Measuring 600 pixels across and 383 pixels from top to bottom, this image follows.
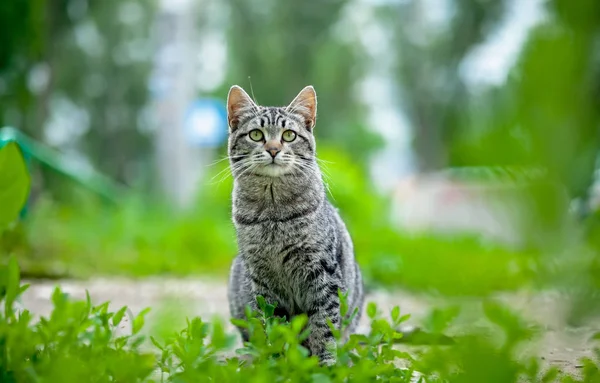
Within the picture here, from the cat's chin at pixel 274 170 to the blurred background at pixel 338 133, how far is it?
0.94 ft

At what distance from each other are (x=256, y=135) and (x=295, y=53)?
1507cm

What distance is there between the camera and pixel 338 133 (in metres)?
19.1

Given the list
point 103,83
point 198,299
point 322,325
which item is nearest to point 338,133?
point 103,83

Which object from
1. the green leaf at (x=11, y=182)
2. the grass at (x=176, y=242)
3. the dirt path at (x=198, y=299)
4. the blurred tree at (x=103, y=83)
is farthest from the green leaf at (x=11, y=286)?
the blurred tree at (x=103, y=83)

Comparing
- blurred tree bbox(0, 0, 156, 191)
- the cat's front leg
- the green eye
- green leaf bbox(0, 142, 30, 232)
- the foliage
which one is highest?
blurred tree bbox(0, 0, 156, 191)

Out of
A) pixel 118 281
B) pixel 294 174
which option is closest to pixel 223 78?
pixel 118 281

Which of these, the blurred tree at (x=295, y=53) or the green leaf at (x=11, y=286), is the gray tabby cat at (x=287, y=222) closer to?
the green leaf at (x=11, y=286)

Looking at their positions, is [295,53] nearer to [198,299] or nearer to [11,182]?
[198,299]

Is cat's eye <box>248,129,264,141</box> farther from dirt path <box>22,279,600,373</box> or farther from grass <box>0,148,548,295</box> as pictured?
grass <box>0,148,548,295</box>

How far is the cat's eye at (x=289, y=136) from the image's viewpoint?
9.48 ft

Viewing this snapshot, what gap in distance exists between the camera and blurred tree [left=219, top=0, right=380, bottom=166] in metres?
17.2

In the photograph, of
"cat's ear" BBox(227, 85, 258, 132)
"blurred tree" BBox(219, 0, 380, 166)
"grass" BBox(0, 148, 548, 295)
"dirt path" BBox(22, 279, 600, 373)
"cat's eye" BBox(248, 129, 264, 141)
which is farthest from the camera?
"blurred tree" BBox(219, 0, 380, 166)

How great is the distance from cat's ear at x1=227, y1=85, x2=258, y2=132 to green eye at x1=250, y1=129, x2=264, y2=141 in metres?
0.17

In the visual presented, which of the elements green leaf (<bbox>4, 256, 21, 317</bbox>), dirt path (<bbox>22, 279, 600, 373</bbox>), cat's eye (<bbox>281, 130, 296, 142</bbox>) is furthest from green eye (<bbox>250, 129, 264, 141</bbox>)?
green leaf (<bbox>4, 256, 21, 317</bbox>)
